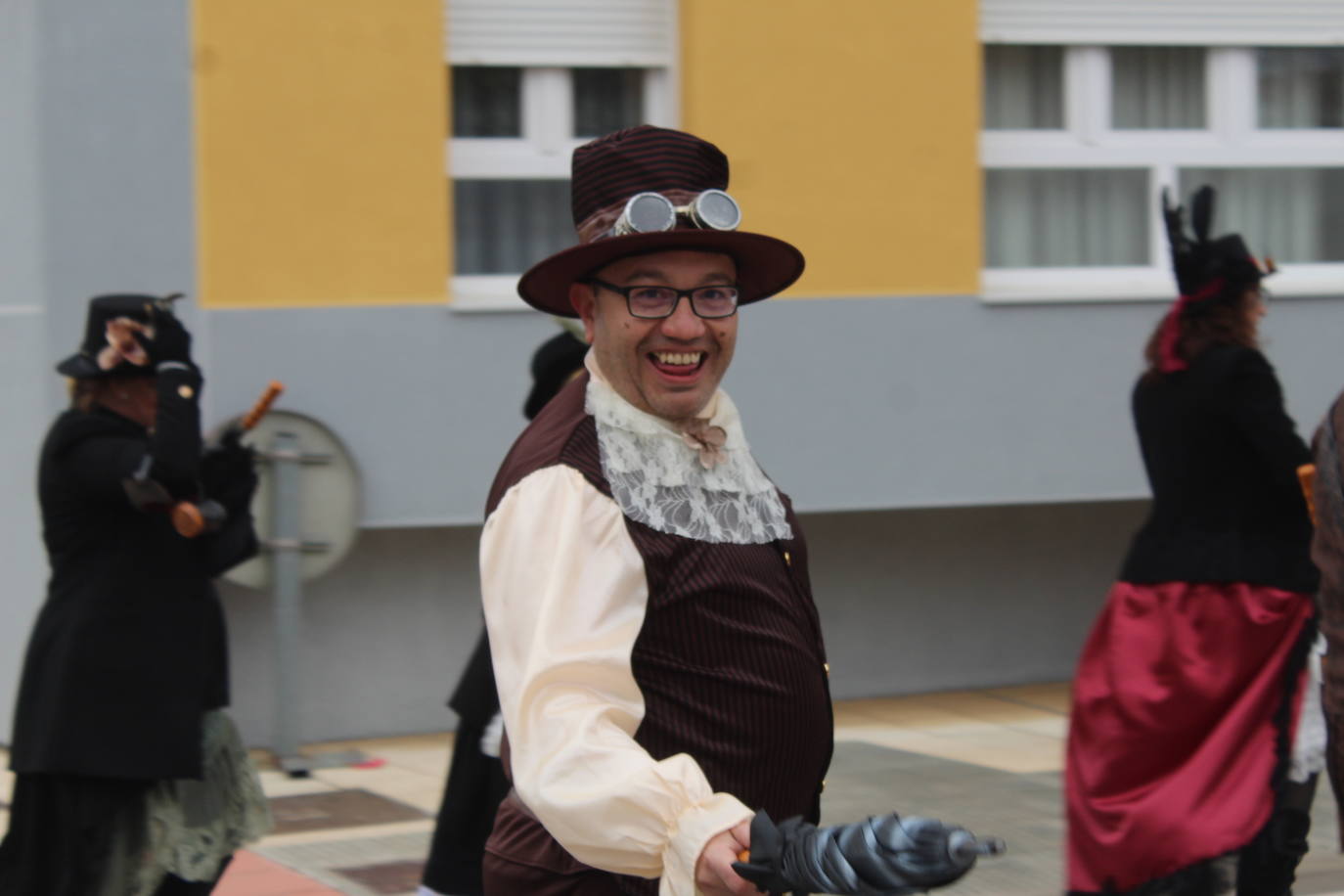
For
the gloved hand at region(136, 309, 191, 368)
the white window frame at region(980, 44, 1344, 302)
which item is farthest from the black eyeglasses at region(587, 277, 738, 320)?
the white window frame at region(980, 44, 1344, 302)

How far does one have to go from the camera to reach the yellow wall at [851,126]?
29.6 ft

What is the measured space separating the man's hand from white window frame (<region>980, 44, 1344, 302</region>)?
7540 mm

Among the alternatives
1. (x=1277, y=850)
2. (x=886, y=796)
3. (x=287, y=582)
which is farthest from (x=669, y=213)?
(x=287, y=582)

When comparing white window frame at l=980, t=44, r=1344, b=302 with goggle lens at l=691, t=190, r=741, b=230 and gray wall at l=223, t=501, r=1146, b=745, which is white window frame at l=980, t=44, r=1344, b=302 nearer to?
gray wall at l=223, t=501, r=1146, b=745

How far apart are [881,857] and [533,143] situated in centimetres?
728

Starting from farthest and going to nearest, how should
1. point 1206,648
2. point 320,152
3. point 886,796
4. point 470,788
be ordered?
point 320,152
point 886,796
point 1206,648
point 470,788

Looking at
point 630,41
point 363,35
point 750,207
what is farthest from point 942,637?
point 363,35

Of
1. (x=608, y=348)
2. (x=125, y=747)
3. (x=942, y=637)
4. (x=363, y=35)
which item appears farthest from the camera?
(x=942, y=637)

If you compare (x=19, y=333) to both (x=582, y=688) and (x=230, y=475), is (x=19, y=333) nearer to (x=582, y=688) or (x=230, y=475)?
(x=230, y=475)

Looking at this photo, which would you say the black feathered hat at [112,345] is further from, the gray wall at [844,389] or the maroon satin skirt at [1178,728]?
the gray wall at [844,389]

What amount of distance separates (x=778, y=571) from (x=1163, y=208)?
351cm

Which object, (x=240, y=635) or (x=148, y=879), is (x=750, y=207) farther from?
(x=148, y=879)

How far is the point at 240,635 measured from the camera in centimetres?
862

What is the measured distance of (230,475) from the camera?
5.59 meters
